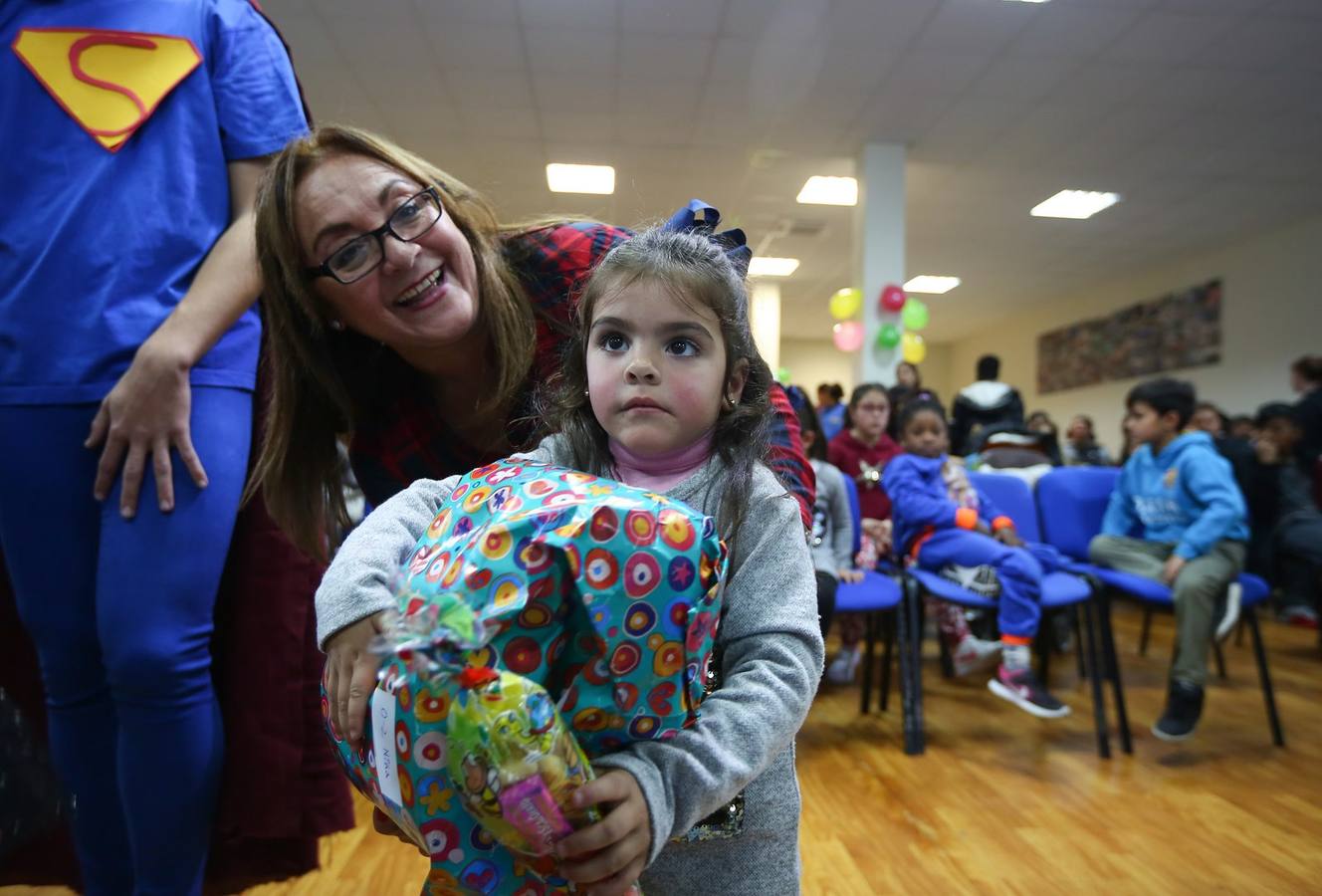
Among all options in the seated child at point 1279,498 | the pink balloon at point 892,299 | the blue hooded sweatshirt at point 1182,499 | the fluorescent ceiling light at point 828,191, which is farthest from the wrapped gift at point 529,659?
the fluorescent ceiling light at point 828,191

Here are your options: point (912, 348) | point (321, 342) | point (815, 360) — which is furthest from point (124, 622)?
point (815, 360)

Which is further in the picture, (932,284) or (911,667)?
(932,284)

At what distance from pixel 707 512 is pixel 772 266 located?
27.7 feet

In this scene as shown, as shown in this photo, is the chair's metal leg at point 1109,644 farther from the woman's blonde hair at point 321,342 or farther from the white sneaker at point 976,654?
the woman's blonde hair at point 321,342

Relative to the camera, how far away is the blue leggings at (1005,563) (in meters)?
2.46

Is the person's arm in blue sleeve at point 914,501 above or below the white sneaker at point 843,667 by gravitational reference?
above

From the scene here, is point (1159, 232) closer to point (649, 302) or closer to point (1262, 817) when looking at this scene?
point (1262, 817)

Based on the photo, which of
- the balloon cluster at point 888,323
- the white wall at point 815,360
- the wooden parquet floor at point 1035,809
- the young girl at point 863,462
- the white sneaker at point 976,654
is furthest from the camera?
the white wall at point 815,360

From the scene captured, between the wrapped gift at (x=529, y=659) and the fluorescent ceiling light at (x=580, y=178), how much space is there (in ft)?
18.9

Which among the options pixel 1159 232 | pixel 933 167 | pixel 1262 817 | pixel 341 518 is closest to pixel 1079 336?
pixel 1159 232

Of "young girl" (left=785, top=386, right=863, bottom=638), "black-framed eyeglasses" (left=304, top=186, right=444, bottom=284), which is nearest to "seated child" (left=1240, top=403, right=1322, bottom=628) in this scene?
"young girl" (left=785, top=386, right=863, bottom=638)

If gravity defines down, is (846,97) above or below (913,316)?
above

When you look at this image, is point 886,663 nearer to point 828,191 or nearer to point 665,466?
point 665,466

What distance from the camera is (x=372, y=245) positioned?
873 mm
